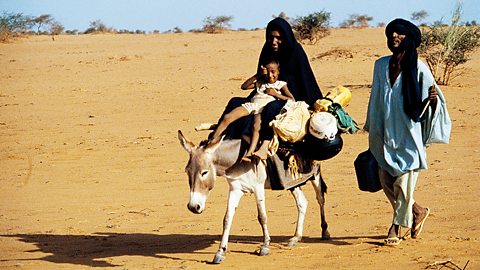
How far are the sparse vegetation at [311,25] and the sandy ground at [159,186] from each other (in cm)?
844

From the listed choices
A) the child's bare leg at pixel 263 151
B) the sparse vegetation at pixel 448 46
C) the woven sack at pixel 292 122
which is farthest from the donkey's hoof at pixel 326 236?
the sparse vegetation at pixel 448 46

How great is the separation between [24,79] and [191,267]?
22216 millimetres

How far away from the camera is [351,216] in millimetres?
11539

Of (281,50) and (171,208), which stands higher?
(281,50)

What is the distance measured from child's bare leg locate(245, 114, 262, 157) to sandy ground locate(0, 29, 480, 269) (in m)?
1.12

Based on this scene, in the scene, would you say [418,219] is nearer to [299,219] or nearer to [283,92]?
[299,219]

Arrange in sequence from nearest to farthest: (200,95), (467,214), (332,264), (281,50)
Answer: (332,264) → (281,50) → (467,214) → (200,95)

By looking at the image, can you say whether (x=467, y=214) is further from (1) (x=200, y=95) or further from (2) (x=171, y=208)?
(1) (x=200, y=95)

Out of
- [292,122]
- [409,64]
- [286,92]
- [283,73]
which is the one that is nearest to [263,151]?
[292,122]

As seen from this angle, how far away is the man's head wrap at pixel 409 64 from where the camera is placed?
29.0ft

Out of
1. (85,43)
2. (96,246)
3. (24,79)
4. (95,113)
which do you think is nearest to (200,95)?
(95,113)

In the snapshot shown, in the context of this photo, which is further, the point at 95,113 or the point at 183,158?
the point at 95,113

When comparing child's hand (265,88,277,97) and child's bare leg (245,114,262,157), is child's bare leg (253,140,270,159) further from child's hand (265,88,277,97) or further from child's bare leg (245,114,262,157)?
child's hand (265,88,277,97)

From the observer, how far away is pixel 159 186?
565 inches
